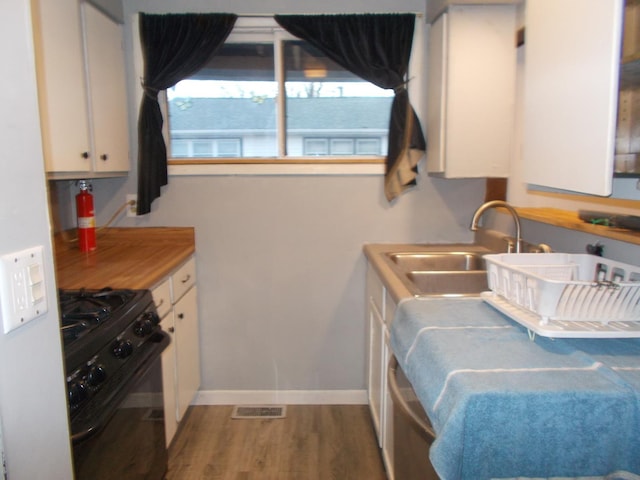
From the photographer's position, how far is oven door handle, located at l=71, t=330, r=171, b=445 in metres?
1.13

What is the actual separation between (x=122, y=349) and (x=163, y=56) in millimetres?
1702

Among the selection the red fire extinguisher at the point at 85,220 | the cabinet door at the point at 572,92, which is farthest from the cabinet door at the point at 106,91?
the cabinet door at the point at 572,92

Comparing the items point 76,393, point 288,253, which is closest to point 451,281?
point 288,253

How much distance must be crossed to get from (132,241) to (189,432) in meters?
1.10

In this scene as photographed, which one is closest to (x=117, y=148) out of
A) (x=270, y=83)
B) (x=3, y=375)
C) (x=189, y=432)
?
(x=270, y=83)

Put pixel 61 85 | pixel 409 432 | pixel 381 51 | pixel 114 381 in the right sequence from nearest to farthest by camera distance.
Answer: pixel 114 381
pixel 409 432
pixel 61 85
pixel 381 51

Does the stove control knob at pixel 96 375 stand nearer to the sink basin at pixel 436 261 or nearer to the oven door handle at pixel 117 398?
the oven door handle at pixel 117 398

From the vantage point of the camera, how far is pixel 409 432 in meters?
1.46

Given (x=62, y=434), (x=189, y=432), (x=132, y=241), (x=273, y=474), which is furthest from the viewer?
(x=132, y=241)

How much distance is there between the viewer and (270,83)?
2641 mm

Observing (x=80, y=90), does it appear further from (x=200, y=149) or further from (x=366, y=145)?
(x=366, y=145)

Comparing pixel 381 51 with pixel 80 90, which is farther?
pixel 381 51

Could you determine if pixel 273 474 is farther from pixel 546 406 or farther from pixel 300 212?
pixel 546 406

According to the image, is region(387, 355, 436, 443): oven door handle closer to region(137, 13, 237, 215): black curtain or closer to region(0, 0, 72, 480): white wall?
region(0, 0, 72, 480): white wall
